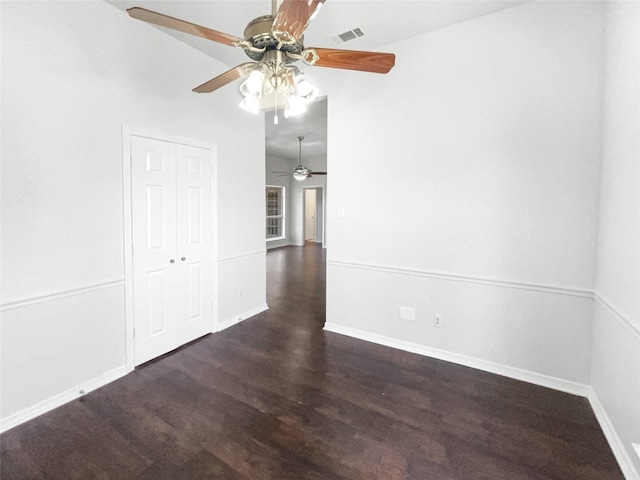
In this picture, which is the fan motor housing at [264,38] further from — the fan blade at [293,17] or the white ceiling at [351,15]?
the white ceiling at [351,15]

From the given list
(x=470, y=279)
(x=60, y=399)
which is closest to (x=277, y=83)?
(x=470, y=279)

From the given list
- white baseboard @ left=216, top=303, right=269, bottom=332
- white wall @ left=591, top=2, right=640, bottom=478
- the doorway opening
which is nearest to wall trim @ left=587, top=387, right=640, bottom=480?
white wall @ left=591, top=2, right=640, bottom=478

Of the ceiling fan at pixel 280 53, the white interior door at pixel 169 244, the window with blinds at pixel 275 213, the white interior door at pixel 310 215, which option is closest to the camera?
the ceiling fan at pixel 280 53

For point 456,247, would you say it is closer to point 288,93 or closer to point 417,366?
point 417,366

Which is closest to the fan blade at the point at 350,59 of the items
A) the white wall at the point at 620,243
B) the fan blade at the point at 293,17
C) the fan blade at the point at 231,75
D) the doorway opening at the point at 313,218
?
the fan blade at the point at 293,17

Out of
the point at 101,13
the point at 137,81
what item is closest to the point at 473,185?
the point at 137,81

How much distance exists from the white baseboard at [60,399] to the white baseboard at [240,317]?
103 cm

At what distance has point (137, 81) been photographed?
8.02ft

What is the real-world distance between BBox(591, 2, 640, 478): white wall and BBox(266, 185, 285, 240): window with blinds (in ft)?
27.1

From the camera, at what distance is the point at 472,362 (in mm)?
2572

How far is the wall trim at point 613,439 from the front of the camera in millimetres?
1485

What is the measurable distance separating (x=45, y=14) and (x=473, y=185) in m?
3.36

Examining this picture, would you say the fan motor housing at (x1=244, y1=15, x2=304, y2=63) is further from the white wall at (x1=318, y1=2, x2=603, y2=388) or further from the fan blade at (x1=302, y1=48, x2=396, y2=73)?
the white wall at (x1=318, y1=2, x2=603, y2=388)

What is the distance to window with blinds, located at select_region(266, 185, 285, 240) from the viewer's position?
9.54 m
